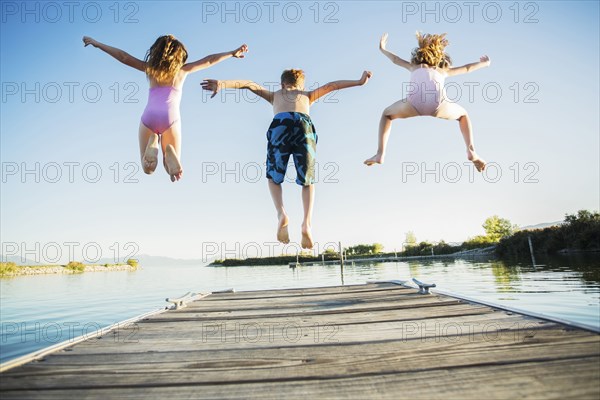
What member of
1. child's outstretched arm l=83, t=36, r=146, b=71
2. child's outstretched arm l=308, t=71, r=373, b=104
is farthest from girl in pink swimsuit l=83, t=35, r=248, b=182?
child's outstretched arm l=308, t=71, r=373, b=104

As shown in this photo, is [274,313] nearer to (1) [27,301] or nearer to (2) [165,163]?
(2) [165,163]

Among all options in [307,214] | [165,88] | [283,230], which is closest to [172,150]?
[165,88]

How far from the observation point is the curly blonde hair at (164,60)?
3.88 m

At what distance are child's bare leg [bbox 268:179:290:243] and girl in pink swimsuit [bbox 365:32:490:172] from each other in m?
1.02

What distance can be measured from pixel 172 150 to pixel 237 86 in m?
0.97

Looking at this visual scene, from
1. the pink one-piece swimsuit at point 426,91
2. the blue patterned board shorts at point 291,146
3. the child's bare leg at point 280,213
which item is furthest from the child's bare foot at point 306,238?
the pink one-piece swimsuit at point 426,91

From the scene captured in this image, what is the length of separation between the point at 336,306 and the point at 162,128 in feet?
8.45

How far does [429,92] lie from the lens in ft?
13.1

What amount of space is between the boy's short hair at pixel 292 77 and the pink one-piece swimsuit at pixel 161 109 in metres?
1.22

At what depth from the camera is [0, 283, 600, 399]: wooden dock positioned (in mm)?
1411

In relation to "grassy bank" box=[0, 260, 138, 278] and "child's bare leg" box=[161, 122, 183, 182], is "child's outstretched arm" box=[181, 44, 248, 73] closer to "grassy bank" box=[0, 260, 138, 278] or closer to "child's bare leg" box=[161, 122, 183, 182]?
"child's bare leg" box=[161, 122, 183, 182]

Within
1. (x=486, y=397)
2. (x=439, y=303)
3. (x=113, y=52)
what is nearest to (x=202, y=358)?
(x=486, y=397)

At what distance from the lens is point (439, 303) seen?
3232mm

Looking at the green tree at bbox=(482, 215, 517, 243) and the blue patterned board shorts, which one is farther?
the green tree at bbox=(482, 215, 517, 243)
